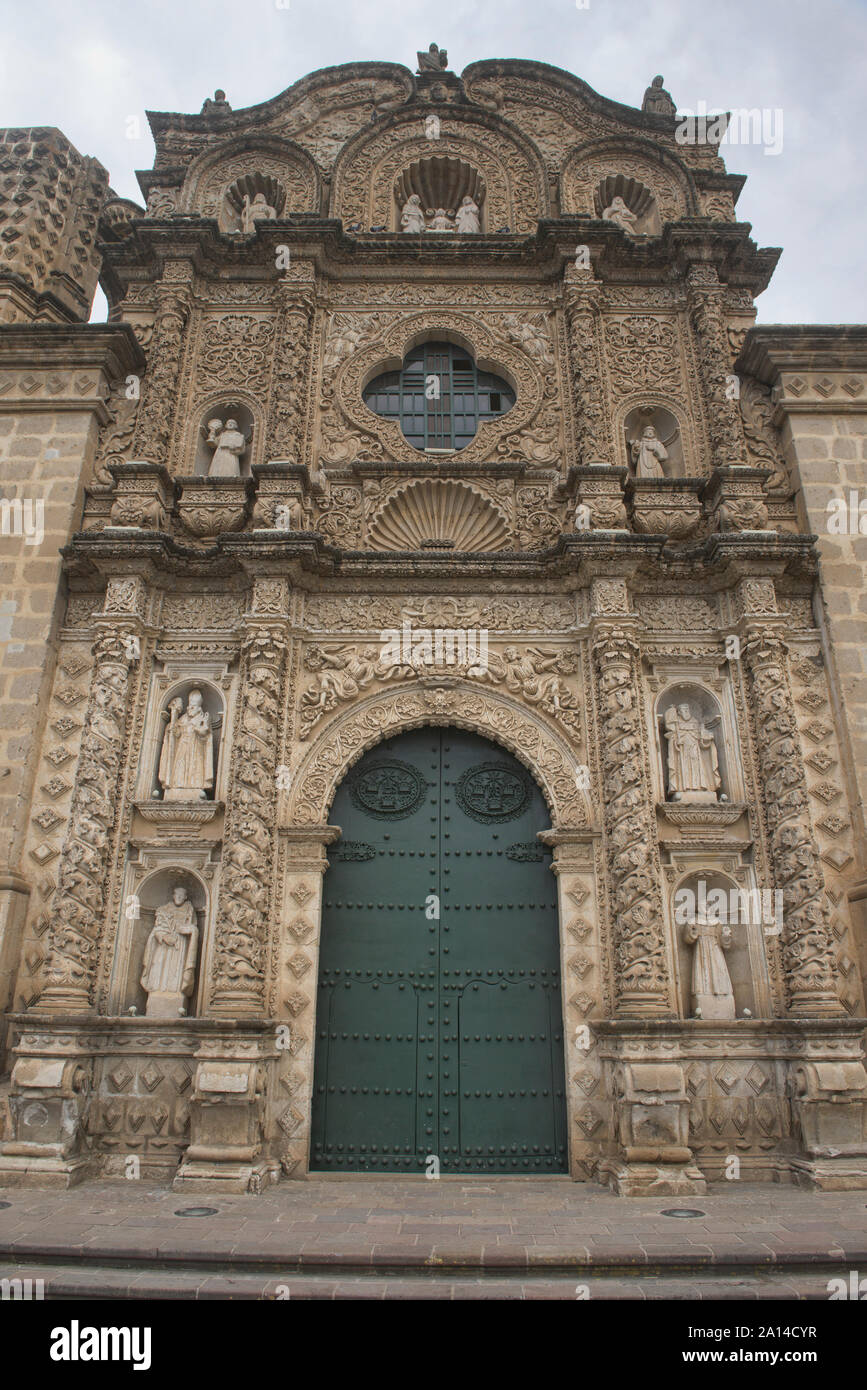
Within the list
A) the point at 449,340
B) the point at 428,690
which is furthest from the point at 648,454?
the point at 428,690

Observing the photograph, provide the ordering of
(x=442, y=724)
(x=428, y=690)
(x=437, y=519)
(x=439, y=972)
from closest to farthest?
(x=439, y=972) → (x=442, y=724) → (x=428, y=690) → (x=437, y=519)

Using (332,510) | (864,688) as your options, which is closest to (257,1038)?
(332,510)

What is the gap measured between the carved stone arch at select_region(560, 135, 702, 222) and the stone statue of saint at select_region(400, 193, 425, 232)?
6.79 feet

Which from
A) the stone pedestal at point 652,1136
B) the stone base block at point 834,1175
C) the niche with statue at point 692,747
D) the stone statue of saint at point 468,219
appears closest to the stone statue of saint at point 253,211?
the stone statue of saint at point 468,219

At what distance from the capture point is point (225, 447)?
1091 cm

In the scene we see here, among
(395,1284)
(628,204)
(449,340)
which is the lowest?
(395,1284)

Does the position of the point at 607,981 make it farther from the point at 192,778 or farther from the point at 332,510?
the point at 332,510

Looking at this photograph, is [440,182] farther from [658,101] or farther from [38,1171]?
[38,1171]

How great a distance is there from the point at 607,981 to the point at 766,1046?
153 cm

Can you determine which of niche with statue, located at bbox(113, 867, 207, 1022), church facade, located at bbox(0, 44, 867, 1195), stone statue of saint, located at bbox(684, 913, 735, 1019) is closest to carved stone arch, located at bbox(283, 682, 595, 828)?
church facade, located at bbox(0, 44, 867, 1195)

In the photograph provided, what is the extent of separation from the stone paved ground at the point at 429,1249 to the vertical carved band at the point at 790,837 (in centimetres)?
189

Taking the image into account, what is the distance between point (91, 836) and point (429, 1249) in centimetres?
507

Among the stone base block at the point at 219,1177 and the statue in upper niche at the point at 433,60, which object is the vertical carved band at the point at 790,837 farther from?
the statue in upper niche at the point at 433,60

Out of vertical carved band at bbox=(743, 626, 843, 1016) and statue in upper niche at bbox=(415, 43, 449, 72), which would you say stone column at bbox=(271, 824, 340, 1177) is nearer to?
vertical carved band at bbox=(743, 626, 843, 1016)
